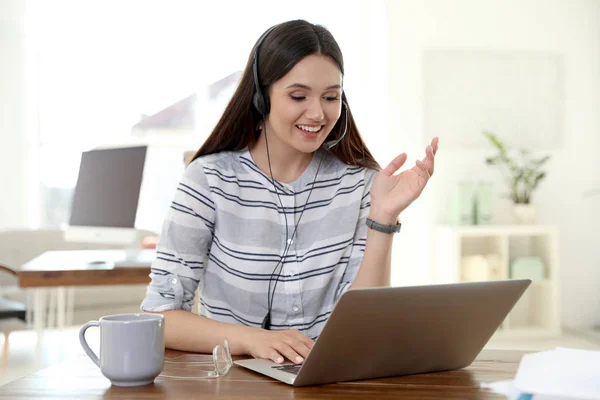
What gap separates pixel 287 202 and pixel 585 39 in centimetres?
451

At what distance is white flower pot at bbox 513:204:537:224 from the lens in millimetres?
5184

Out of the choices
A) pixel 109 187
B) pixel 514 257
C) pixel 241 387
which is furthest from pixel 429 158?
pixel 514 257

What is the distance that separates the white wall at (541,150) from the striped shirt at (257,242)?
3.75 metres

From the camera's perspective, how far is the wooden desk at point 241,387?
962 millimetres

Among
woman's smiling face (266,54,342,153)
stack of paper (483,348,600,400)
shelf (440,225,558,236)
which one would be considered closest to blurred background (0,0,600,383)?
shelf (440,225,558,236)

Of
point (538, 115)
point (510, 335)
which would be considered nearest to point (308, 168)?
point (510, 335)

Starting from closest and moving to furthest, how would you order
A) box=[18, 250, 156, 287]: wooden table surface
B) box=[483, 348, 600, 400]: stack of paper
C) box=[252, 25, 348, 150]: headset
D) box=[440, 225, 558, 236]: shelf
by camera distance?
1. box=[483, 348, 600, 400]: stack of paper
2. box=[252, 25, 348, 150]: headset
3. box=[18, 250, 156, 287]: wooden table surface
4. box=[440, 225, 558, 236]: shelf

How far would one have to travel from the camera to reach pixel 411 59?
5359 mm

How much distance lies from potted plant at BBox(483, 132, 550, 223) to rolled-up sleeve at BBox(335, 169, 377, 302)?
3.70 metres

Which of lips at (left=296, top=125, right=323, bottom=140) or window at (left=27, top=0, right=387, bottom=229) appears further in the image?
window at (left=27, top=0, right=387, bottom=229)

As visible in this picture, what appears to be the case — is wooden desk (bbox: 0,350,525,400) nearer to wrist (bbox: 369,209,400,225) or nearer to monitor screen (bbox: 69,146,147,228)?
wrist (bbox: 369,209,400,225)

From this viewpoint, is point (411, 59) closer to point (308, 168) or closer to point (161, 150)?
point (161, 150)

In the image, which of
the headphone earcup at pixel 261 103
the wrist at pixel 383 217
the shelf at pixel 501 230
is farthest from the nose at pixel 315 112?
the shelf at pixel 501 230

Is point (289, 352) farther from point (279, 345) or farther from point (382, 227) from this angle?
point (382, 227)
